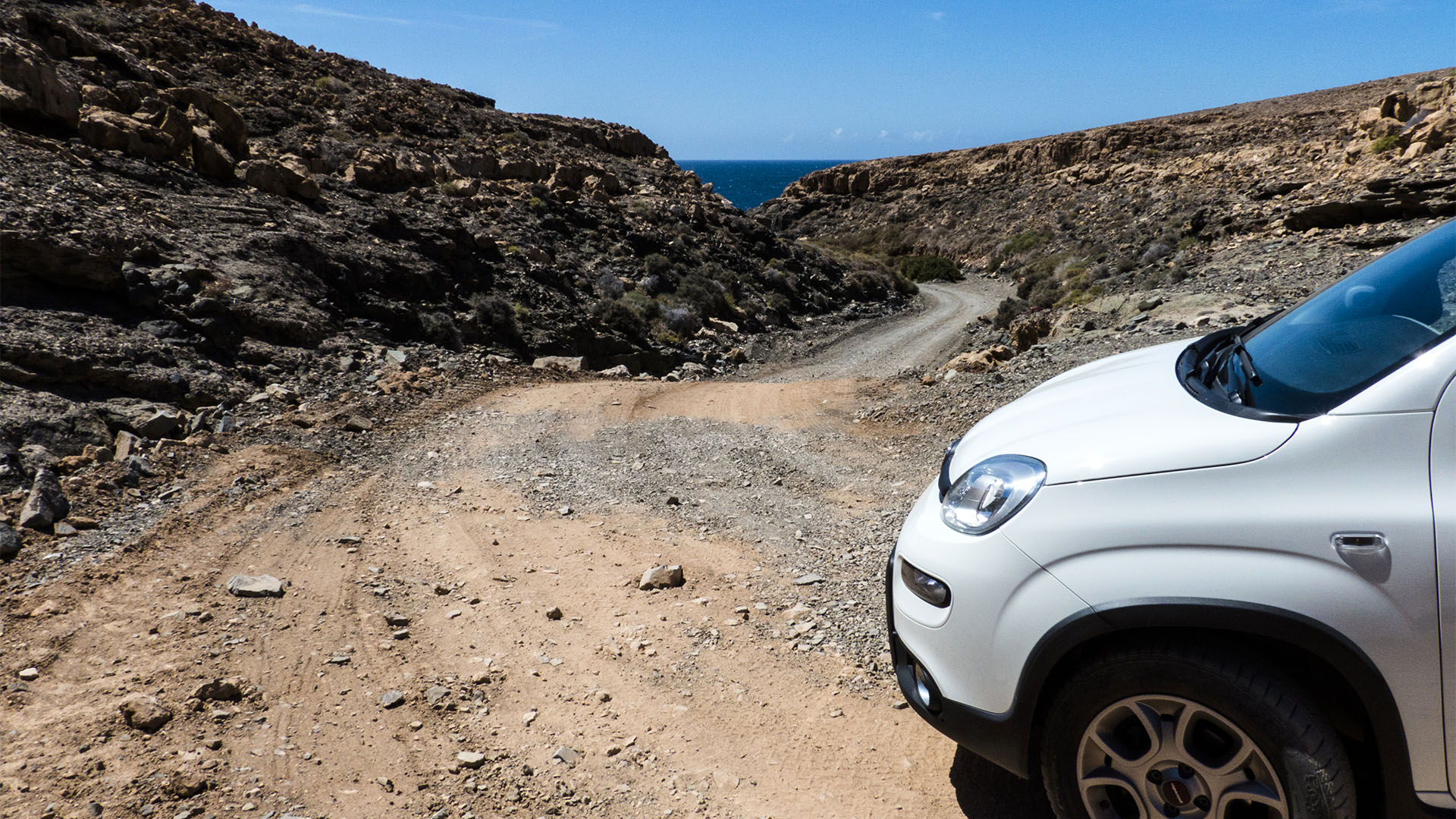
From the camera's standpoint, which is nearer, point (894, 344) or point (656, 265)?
point (894, 344)

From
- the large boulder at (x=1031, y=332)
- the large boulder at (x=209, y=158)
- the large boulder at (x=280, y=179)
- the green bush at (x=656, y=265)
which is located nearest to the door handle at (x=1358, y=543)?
the large boulder at (x=1031, y=332)

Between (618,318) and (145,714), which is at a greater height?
(145,714)

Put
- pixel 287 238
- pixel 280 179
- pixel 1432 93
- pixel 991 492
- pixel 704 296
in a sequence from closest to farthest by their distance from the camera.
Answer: pixel 991 492 → pixel 287 238 → pixel 280 179 → pixel 1432 93 → pixel 704 296

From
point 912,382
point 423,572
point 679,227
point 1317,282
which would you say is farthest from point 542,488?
point 679,227

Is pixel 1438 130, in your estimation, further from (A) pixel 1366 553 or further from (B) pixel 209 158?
(B) pixel 209 158

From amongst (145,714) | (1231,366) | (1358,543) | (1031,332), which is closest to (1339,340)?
(1231,366)

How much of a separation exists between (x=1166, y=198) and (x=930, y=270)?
1157 centimetres

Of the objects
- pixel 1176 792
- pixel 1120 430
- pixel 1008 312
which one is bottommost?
pixel 1008 312

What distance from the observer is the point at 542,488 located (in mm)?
6945

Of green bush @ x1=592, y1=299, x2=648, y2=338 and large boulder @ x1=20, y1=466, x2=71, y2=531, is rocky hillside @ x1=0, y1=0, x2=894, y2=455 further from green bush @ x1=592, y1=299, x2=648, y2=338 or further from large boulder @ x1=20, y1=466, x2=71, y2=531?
large boulder @ x1=20, y1=466, x2=71, y2=531

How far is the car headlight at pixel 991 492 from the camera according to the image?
8.05ft

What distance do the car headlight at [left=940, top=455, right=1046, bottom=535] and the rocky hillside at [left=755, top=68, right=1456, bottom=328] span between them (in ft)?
37.2

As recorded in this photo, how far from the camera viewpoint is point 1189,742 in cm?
215

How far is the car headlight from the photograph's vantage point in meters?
2.46
